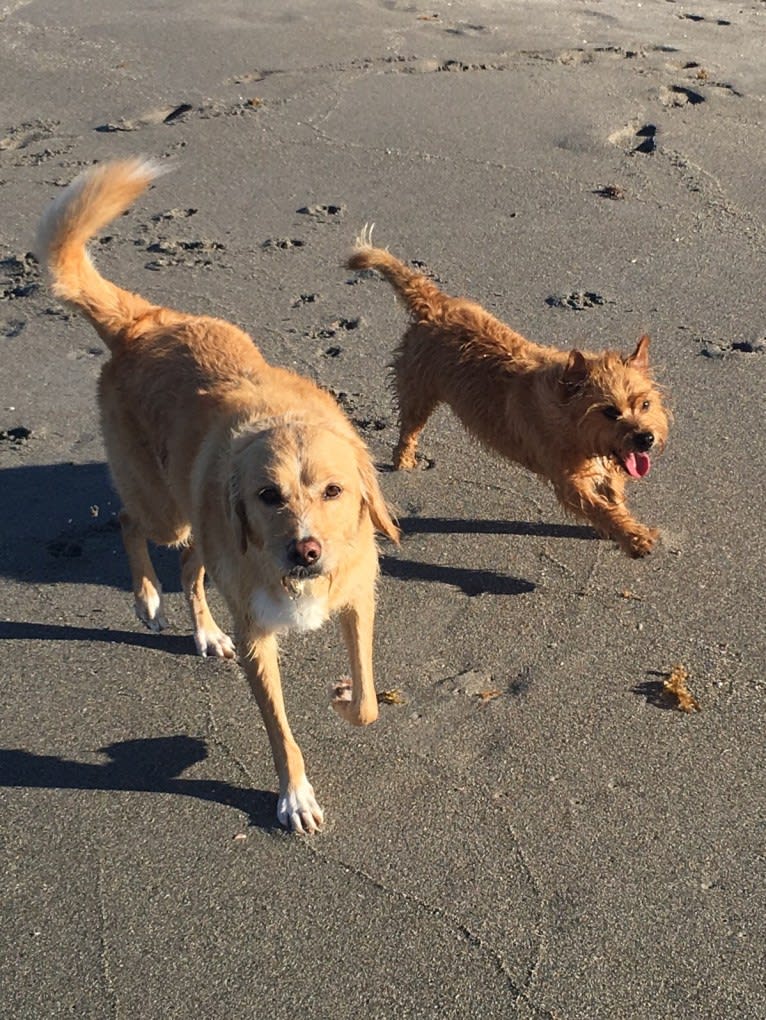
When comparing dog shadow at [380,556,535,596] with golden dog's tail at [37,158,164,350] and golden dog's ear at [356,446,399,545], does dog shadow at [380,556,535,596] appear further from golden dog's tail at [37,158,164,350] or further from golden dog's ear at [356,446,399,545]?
golden dog's tail at [37,158,164,350]

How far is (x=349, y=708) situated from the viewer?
403cm

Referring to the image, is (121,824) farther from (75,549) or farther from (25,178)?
(25,178)

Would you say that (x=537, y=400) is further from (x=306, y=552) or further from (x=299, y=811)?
(x=299, y=811)

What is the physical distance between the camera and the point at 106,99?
9.84 metres

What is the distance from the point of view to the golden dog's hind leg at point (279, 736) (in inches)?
151

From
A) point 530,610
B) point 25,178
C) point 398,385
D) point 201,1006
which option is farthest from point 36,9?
point 201,1006

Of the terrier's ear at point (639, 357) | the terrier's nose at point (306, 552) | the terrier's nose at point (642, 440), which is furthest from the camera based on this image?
the terrier's ear at point (639, 357)

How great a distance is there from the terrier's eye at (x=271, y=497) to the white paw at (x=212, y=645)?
1342 millimetres

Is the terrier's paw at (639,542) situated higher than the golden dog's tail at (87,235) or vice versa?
the golden dog's tail at (87,235)

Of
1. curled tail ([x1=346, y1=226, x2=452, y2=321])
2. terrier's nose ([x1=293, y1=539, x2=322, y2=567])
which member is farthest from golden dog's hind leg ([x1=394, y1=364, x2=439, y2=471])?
terrier's nose ([x1=293, y1=539, x2=322, y2=567])

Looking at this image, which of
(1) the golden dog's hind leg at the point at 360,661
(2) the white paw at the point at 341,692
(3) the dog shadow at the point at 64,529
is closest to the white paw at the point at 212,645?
(3) the dog shadow at the point at 64,529

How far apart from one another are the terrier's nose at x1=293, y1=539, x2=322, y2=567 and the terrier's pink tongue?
82.1 inches

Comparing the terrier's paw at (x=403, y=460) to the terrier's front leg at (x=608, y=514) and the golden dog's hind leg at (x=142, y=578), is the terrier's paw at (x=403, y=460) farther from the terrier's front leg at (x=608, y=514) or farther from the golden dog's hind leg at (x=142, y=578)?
the golden dog's hind leg at (x=142, y=578)

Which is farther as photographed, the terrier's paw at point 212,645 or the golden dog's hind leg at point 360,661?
the terrier's paw at point 212,645
